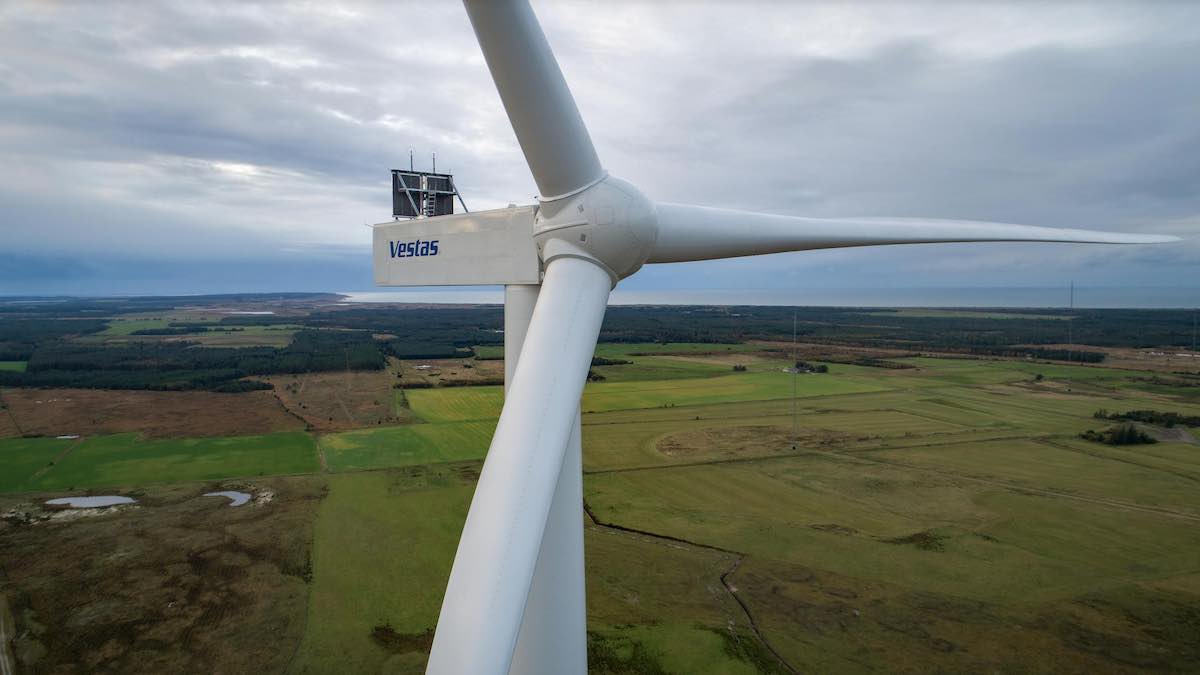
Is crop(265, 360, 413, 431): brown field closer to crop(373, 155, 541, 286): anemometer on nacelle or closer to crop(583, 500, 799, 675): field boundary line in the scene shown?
crop(583, 500, 799, 675): field boundary line

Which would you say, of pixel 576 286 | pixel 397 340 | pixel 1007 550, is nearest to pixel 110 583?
pixel 576 286

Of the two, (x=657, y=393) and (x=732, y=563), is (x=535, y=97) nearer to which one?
(x=732, y=563)

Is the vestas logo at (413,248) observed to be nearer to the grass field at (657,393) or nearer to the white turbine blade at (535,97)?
the white turbine blade at (535,97)

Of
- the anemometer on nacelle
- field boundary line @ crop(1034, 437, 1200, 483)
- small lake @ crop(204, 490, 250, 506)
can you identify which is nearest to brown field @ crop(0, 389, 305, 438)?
small lake @ crop(204, 490, 250, 506)

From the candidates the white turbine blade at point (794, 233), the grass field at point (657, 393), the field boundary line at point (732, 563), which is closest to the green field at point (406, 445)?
the grass field at point (657, 393)

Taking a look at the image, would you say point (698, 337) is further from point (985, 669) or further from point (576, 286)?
point (576, 286)

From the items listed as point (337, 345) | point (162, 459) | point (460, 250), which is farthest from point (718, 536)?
point (337, 345)
